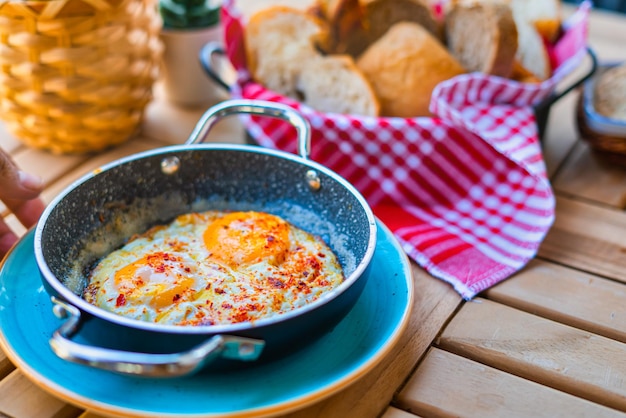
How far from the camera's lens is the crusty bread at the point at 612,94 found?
1.69 m

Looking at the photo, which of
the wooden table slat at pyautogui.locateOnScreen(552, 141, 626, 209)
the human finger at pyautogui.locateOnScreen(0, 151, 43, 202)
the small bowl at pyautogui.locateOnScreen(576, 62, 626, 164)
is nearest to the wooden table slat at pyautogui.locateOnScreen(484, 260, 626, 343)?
the wooden table slat at pyautogui.locateOnScreen(552, 141, 626, 209)

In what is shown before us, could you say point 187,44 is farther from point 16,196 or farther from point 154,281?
A: point 154,281

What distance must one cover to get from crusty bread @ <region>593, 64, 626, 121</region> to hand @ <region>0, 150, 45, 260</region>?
1.33m

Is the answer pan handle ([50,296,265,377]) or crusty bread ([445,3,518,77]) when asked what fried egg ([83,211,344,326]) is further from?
crusty bread ([445,3,518,77])

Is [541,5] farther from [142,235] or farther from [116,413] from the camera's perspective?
[116,413]

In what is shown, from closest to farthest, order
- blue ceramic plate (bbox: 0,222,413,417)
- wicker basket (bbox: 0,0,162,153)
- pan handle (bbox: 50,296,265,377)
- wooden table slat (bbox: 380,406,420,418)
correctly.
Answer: pan handle (bbox: 50,296,265,377), blue ceramic plate (bbox: 0,222,413,417), wooden table slat (bbox: 380,406,420,418), wicker basket (bbox: 0,0,162,153)

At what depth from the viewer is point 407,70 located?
1644mm

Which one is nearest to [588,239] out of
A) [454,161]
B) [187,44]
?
[454,161]

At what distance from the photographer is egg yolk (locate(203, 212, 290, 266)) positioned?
1157 millimetres

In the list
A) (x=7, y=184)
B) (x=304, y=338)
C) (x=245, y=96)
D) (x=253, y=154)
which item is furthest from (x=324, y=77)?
(x=304, y=338)

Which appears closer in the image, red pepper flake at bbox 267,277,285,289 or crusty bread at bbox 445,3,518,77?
red pepper flake at bbox 267,277,285,289

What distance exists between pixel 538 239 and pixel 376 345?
23.1 inches

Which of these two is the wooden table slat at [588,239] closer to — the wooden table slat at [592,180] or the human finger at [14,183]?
the wooden table slat at [592,180]

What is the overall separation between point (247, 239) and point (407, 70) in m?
0.69
